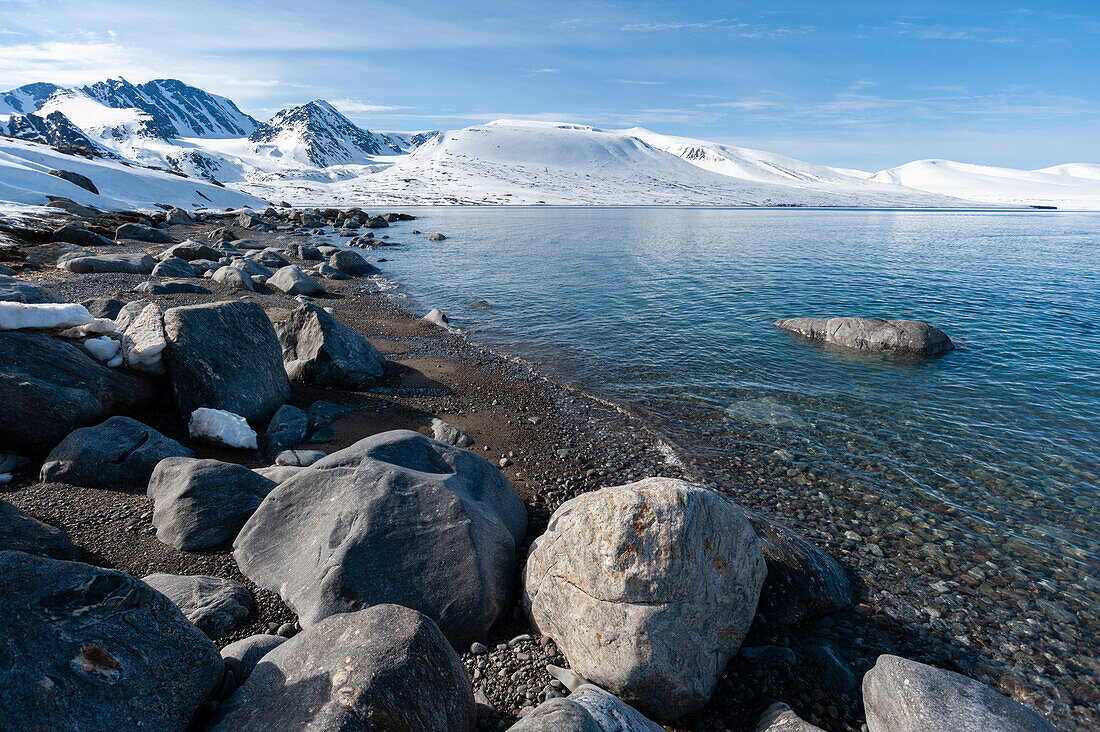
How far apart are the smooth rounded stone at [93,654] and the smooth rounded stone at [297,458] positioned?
470 centimetres

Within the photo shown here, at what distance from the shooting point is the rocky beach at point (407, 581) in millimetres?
3760

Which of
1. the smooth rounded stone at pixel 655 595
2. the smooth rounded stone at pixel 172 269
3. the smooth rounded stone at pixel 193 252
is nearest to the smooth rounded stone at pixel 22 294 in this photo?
the smooth rounded stone at pixel 172 269

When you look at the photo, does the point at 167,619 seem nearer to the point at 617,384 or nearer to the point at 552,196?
the point at 617,384

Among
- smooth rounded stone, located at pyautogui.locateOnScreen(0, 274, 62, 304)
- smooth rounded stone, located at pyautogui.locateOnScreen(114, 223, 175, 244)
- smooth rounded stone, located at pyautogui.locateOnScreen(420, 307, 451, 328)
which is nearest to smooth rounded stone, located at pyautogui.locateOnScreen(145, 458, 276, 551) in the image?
smooth rounded stone, located at pyautogui.locateOnScreen(0, 274, 62, 304)

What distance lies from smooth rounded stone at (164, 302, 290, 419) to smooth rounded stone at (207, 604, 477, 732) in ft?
23.2

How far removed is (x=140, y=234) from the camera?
37438mm

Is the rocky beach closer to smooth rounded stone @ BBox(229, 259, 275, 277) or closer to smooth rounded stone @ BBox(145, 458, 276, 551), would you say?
smooth rounded stone @ BBox(145, 458, 276, 551)

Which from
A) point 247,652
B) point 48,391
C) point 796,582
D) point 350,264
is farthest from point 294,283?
point 796,582

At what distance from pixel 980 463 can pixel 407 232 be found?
6866 cm

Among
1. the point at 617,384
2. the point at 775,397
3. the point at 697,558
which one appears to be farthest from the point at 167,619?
the point at 775,397

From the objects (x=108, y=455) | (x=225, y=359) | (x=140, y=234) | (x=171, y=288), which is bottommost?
(x=108, y=455)

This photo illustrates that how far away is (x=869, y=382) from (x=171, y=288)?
25540mm

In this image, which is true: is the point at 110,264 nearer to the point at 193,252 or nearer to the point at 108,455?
the point at 193,252

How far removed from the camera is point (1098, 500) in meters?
9.27
